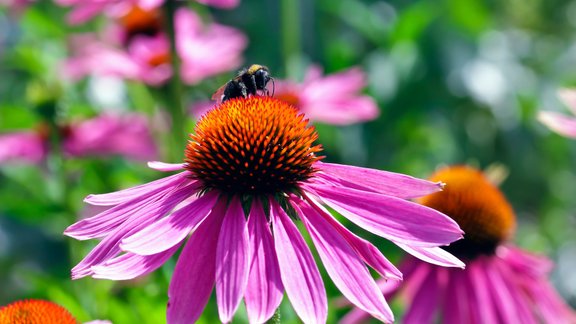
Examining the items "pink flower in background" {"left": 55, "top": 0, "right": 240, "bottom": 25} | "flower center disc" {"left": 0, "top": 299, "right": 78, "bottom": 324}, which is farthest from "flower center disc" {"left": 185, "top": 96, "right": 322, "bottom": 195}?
"pink flower in background" {"left": 55, "top": 0, "right": 240, "bottom": 25}

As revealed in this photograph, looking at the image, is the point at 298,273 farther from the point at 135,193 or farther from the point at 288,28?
the point at 288,28

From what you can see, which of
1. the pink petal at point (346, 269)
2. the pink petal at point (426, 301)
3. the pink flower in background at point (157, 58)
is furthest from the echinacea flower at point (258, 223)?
the pink flower in background at point (157, 58)

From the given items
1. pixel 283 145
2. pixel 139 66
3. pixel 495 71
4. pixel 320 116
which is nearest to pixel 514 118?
pixel 495 71

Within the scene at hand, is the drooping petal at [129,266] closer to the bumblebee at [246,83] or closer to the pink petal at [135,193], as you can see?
the pink petal at [135,193]

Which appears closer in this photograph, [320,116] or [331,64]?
[320,116]

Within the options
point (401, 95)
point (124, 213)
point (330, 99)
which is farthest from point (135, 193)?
point (401, 95)

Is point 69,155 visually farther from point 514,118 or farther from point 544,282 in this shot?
point 514,118

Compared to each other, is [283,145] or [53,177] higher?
[283,145]

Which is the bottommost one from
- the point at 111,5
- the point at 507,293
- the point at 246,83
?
the point at 507,293
